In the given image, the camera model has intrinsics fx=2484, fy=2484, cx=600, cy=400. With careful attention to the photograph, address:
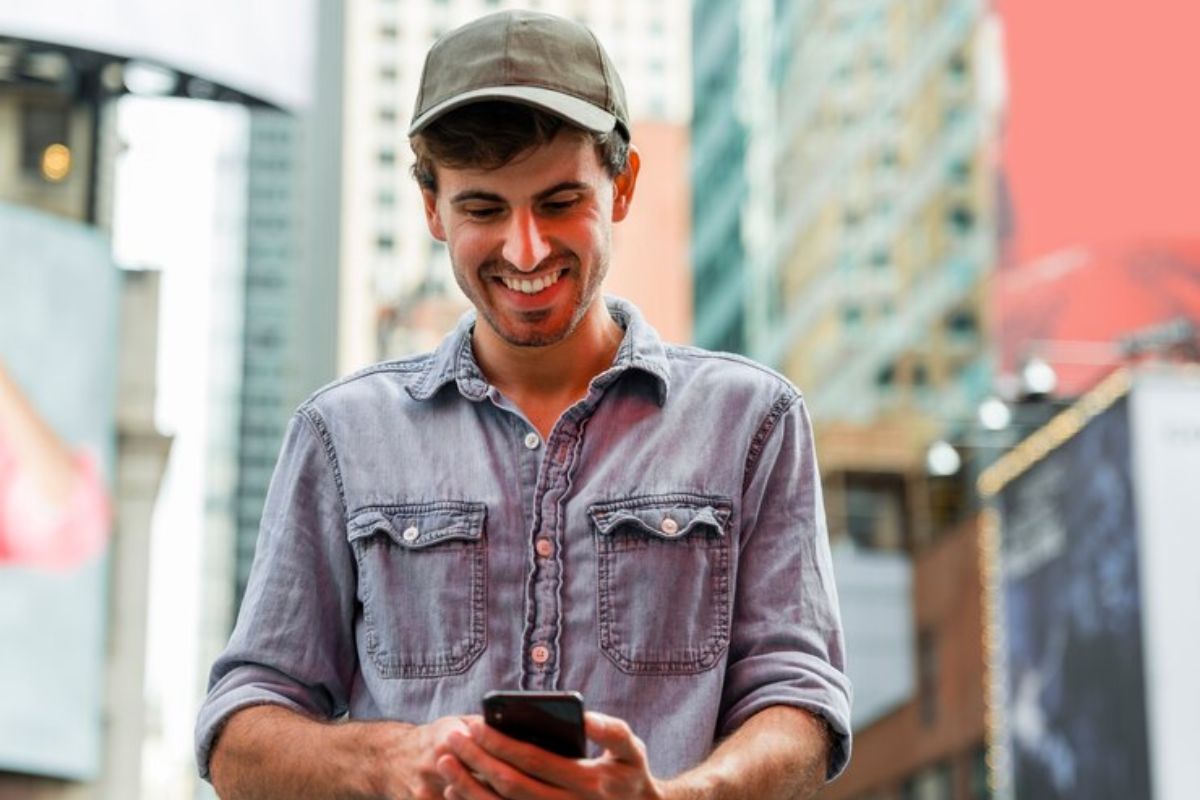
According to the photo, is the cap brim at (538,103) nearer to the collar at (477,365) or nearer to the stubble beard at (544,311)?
the stubble beard at (544,311)

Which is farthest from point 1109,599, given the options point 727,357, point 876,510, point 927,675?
point 727,357

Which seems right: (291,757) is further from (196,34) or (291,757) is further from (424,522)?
(196,34)

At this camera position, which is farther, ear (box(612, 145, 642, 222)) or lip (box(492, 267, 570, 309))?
ear (box(612, 145, 642, 222))

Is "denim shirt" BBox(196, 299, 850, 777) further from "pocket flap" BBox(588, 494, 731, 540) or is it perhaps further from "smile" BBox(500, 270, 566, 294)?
"smile" BBox(500, 270, 566, 294)

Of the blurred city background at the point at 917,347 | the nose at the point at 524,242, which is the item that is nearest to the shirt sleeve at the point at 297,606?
the nose at the point at 524,242

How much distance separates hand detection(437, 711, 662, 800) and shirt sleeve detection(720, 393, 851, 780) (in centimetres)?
35


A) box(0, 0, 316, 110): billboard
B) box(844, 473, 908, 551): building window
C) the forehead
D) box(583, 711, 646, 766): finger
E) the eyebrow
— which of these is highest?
box(0, 0, 316, 110): billboard

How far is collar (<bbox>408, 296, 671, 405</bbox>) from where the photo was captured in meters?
2.79

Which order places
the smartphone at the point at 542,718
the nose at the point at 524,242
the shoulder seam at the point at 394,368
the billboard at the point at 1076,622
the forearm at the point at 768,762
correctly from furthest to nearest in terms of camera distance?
1. the billboard at the point at 1076,622
2. the shoulder seam at the point at 394,368
3. the nose at the point at 524,242
4. the forearm at the point at 768,762
5. the smartphone at the point at 542,718

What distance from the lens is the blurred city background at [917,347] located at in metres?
23.6

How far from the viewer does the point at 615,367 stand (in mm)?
2789

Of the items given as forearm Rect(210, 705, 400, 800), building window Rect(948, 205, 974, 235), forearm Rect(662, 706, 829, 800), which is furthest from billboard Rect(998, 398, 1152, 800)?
forearm Rect(210, 705, 400, 800)

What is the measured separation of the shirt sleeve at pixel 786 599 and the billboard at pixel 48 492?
20766 millimetres

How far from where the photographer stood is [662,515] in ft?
8.82
